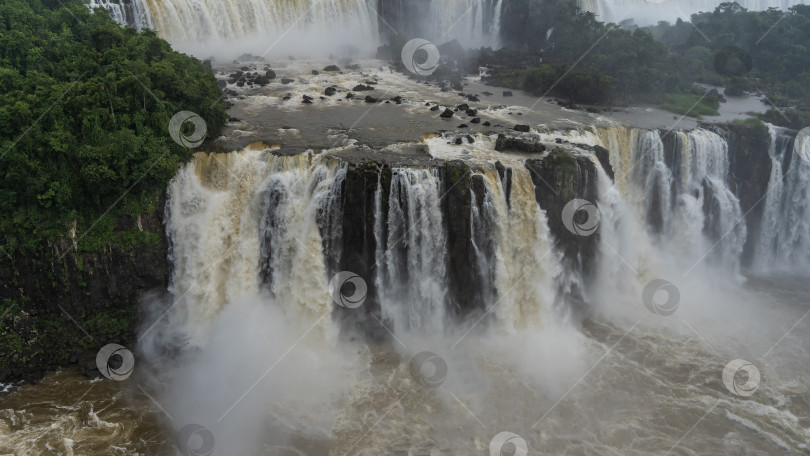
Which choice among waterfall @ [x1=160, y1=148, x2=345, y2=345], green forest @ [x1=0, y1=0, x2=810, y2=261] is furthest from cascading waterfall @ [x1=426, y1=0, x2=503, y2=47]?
waterfall @ [x1=160, y1=148, x2=345, y2=345]

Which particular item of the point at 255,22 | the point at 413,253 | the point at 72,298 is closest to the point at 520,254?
the point at 413,253

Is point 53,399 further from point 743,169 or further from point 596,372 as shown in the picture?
point 743,169

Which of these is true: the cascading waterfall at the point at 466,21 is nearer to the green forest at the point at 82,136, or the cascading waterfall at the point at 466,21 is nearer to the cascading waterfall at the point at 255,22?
the cascading waterfall at the point at 255,22

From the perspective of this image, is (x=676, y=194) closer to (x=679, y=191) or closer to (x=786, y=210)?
(x=679, y=191)

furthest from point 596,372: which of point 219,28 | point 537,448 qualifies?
point 219,28

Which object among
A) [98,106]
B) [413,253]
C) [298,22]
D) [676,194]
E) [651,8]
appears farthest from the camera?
[651,8]

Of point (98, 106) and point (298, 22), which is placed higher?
point (298, 22)
